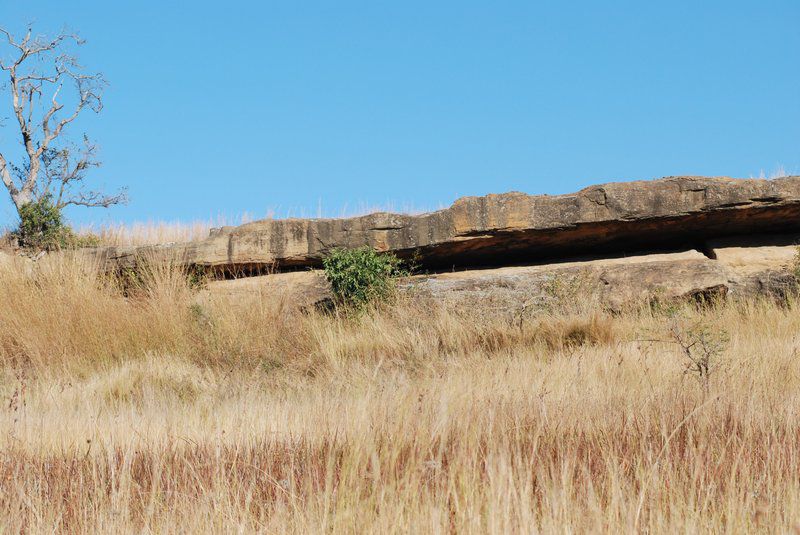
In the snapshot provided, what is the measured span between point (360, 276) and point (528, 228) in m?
2.98

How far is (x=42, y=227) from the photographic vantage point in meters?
20.5

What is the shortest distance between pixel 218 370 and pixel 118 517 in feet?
23.2

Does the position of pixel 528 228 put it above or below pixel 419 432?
above

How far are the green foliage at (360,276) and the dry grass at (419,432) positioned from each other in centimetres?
100

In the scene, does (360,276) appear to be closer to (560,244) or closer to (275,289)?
(275,289)

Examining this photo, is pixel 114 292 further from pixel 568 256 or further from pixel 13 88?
pixel 13 88

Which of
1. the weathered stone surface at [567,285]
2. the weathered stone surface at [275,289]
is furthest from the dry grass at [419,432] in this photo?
the weathered stone surface at [275,289]

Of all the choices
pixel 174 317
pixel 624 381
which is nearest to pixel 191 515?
pixel 624 381

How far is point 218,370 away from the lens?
1093 cm

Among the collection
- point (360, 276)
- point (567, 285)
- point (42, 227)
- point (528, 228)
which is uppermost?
point (42, 227)

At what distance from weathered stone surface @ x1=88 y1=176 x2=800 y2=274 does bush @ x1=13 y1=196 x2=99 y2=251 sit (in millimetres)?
5934

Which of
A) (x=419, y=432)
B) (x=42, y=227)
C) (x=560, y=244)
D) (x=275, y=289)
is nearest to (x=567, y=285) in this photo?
(x=560, y=244)

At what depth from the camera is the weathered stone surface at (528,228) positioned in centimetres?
1245

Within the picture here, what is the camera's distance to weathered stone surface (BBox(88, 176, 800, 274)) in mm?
12445
